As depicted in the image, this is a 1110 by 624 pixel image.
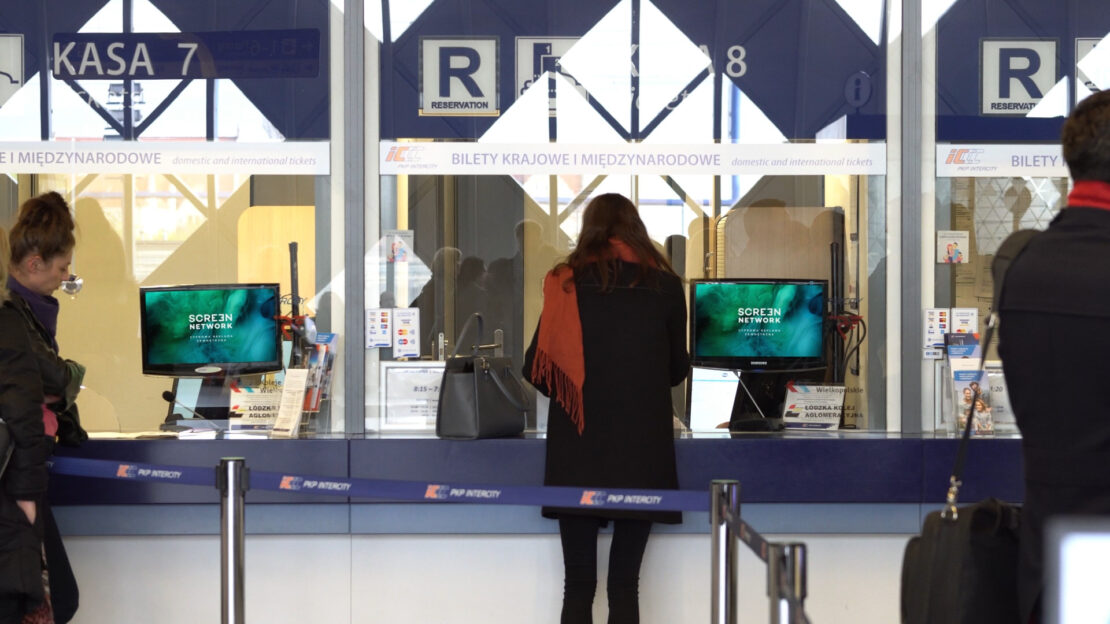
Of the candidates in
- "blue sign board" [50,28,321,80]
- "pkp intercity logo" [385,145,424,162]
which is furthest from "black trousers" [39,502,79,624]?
"blue sign board" [50,28,321,80]

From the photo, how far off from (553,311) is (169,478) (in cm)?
124

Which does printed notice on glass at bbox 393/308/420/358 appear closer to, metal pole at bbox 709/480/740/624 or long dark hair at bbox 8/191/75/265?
long dark hair at bbox 8/191/75/265

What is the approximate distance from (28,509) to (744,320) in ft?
8.50

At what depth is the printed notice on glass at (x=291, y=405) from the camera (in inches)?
171

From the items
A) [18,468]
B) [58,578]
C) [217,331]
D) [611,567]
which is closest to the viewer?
[18,468]

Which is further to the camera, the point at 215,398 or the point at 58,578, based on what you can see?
the point at 215,398

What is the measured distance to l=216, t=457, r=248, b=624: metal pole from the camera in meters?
3.29

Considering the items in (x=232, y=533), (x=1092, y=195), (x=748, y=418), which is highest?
(x=1092, y=195)

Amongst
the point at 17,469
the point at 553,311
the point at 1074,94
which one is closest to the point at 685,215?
the point at 553,311

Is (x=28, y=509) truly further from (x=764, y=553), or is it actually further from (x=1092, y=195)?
(x=1092, y=195)

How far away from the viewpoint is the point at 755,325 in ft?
15.3

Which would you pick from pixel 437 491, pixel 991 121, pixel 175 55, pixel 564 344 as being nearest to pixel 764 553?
pixel 437 491

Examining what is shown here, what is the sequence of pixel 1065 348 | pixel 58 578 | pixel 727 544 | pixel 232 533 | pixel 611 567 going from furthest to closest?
1. pixel 611 567
2. pixel 58 578
3. pixel 232 533
4. pixel 727 544
5. pixel 1065 348

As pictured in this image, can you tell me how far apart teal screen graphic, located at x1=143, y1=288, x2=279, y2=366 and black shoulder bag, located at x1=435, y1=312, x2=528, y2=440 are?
2.62 ft
